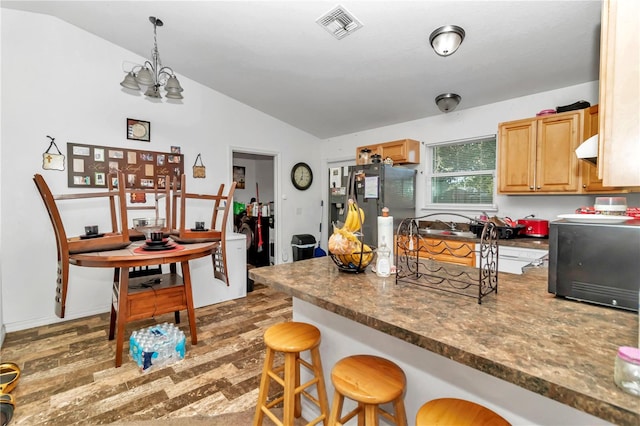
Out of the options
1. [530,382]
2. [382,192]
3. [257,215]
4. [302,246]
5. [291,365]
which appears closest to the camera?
[530,382]

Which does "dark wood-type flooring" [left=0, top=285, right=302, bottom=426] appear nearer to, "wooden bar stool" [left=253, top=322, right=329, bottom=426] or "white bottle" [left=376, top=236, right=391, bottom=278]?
"wooden bar stool" [left=253, top=322, right=329, bottom=426]

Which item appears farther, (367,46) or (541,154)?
(541,154)

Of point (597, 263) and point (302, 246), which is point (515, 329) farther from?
point (302, 246)

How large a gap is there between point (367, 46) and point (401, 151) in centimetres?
161

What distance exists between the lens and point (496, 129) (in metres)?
3.32

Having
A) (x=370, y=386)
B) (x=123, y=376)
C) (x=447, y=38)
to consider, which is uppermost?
(x=447, y=38)

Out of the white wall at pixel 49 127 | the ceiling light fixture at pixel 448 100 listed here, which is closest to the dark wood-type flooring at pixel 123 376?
the white wall at pixel 49 127

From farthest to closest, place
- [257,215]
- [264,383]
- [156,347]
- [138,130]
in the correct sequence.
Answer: [257,215], [138,130], [156,347], [264,383]

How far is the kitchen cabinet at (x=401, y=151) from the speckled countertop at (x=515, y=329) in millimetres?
2839

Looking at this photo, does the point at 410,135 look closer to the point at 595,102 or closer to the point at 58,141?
the point at 595,102

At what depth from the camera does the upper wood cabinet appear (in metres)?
0.88

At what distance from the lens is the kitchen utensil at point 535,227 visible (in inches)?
114

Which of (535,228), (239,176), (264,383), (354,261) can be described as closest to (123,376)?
(264,383)

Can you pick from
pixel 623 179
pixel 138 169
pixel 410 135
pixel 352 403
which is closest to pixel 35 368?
pixel 138 169
